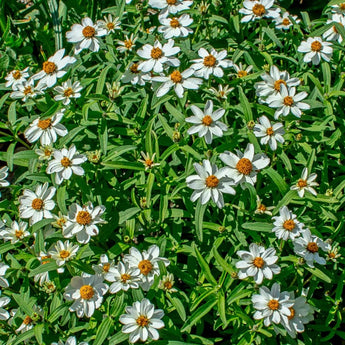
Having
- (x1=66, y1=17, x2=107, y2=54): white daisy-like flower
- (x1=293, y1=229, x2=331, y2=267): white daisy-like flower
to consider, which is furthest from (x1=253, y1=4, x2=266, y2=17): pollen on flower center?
(x1=293, y1=229, x2=331, y2=267): white daisy-like flower

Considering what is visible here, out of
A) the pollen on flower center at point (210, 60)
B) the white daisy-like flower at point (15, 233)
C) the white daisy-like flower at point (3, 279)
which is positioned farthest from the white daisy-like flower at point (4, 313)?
the pollen on flower center at point (210, 60)

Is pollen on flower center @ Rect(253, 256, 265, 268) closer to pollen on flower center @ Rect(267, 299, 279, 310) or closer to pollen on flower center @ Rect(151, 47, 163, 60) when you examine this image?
pollen on flower center @ Rect(267, 299, 279, 310)

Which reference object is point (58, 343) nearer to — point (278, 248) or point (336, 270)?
point (278, 248)

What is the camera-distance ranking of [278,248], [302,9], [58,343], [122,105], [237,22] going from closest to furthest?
1. [58,343]
2. [278,248]
3. [122,105]
4. [237,22]
5. [302,9]

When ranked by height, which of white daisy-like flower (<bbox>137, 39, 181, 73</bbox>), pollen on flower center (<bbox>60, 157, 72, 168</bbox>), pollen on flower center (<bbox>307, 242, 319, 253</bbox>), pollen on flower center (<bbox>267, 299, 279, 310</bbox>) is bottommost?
pollen on flower center (<bbox>267, 299, 279, 310</bbox>)

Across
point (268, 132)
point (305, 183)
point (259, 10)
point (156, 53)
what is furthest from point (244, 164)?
point (259, 10)

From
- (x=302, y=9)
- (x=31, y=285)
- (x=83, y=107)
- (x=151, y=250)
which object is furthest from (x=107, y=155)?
(x=302, y=9)
